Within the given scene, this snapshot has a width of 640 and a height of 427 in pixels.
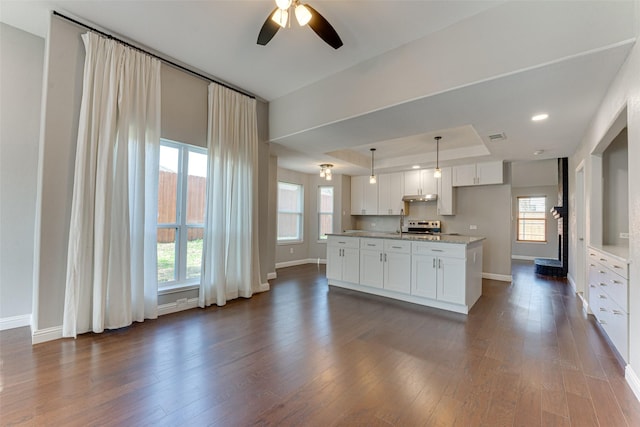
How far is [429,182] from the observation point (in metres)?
6.63

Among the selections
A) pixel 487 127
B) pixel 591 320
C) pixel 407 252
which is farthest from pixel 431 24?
pixel 591 320

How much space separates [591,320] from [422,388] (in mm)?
3013

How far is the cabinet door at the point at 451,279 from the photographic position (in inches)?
143

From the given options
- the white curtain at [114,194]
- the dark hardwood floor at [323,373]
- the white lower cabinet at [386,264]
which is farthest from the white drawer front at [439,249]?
the white curtain at [114,194]

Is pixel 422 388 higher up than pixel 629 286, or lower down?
lower down

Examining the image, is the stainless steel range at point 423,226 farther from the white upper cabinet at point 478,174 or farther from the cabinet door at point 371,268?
the cabinet door at point 371,268

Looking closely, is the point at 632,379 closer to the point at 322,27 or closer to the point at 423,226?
the point at 322,27

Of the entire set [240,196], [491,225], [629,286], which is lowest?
[629,286]

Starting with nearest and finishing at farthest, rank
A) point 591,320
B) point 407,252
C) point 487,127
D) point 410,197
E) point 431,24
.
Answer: point 431,24, point 591,320, point 487,127, point 407,252, point 410,197

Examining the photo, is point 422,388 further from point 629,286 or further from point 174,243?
point 174,243

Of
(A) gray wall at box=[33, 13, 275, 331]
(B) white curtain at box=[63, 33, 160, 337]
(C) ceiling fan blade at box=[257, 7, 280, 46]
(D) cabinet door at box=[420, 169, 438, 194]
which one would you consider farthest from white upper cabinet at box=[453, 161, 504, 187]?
(A) gray wall at box=[33, 13, 275, 331]

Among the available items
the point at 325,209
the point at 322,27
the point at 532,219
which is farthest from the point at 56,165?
the point at 532,219

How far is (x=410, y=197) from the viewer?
681cm

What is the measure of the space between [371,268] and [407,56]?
9.99ft
